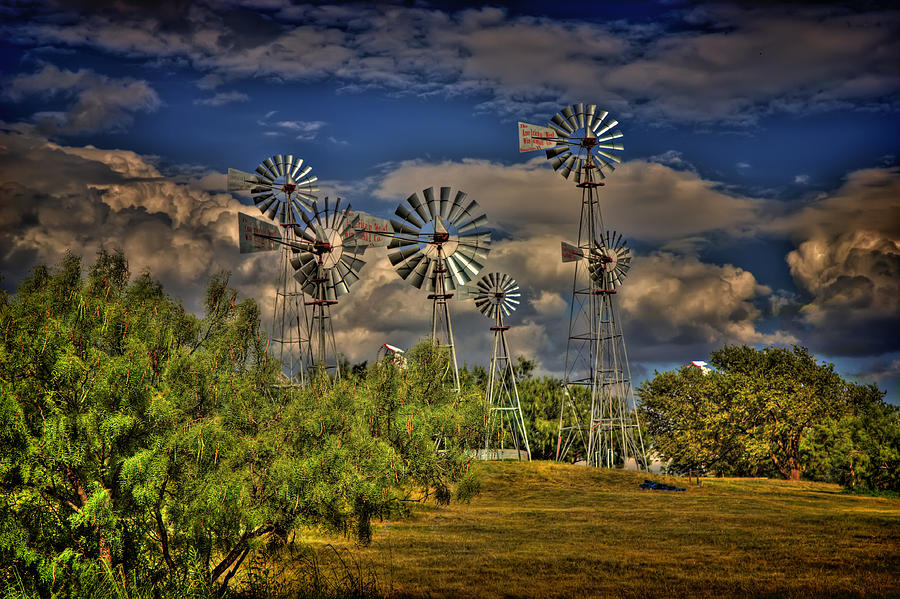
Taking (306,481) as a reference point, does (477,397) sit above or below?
above

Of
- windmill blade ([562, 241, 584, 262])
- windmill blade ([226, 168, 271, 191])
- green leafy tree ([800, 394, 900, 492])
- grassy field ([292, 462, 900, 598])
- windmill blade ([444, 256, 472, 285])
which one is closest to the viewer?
grassy field ([292, 462, 900, 598])

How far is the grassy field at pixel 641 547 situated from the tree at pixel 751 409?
47.9ft

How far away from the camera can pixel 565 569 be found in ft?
72.8

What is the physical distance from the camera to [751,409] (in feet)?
194

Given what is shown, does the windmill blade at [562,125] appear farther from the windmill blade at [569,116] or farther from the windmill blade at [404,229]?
the windmill blade at [404,229]

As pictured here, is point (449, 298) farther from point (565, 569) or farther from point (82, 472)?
point (82, 472)

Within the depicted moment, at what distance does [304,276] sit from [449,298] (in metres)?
7.83

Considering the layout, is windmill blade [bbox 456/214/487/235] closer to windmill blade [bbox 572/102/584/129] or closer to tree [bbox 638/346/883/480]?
windmill blade [bbox 572/102/584/129]

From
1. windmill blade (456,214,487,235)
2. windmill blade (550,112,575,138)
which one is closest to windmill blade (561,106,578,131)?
windmill blade (550,112,575,138)

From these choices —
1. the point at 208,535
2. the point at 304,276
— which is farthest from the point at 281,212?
the point at 208,535

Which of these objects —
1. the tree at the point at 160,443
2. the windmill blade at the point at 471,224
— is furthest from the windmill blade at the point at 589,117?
the tree at the point at 160,443

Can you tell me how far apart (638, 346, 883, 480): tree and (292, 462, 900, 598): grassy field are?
14604mm

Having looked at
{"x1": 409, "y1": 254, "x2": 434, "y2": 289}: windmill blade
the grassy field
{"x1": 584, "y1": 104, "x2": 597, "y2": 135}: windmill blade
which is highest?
{"x1": 584, "y1": 104, "x2": 597, "y2": 135}: windmill blade

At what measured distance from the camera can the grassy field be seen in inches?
783
